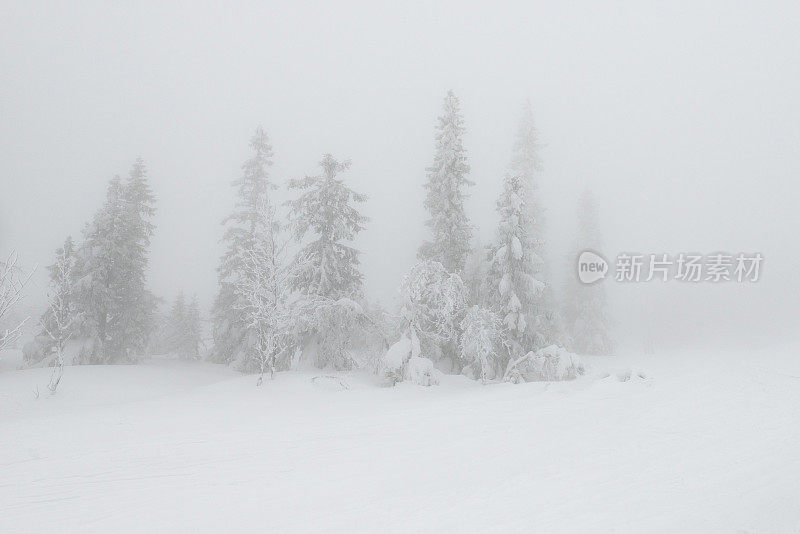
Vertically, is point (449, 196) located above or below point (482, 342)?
above

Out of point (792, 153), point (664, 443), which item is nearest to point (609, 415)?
point (664, 443)

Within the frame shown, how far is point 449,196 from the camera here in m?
23.4

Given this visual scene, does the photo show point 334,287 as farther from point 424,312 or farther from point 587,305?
point 587,305

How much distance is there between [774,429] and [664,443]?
3.25 m

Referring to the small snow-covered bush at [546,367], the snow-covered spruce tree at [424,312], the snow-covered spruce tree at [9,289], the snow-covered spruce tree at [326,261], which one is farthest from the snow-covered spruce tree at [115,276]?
the small snow-covered bush at [546,367]

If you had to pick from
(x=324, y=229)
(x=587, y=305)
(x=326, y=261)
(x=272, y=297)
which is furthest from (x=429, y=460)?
(x=587, y=305)

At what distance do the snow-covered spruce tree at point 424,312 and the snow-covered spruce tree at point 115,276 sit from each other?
18265 mm

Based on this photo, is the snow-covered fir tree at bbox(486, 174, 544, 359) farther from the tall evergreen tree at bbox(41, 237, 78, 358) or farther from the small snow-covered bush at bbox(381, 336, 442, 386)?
the tall evergreen tree at bbox(41, 237, 78, 358)

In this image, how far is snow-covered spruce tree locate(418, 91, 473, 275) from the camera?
23.4m

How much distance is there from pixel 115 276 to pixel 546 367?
83.8 ft

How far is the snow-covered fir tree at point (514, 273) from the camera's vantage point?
71.6 feet

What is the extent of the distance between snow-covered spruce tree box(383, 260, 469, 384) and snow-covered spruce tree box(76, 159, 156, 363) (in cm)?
1827

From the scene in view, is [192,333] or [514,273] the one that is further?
[192,333]

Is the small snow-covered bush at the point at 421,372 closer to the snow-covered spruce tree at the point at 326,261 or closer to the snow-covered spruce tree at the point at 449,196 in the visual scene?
the snow-covered spruce tree at the point at 326,261
